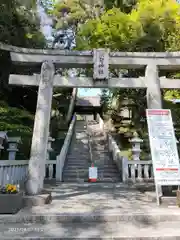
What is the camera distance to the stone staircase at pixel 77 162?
9.90 meters

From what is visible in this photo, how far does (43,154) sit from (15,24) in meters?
10.0

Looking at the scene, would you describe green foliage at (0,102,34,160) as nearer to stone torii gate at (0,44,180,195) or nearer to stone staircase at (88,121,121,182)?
stone staircase at (88,121,121,182)

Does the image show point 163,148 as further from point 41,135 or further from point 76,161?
point 76,161

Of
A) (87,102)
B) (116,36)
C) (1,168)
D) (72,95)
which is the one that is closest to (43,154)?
(1,168)

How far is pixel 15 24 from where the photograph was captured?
1296cm

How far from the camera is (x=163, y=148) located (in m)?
5.52

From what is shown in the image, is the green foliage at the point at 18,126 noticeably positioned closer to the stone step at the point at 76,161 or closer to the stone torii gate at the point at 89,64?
the stone step at the point at 76,161

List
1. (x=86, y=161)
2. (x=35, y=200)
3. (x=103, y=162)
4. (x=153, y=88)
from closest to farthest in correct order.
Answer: (x=35, y=200) < (x=153, y=88) < (x=103, y=162) < (x=86, y=161)

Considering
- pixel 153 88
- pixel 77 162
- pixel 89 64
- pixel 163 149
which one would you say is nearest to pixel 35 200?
pixel 163 149

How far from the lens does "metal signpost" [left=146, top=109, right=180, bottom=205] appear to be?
5.28 meters

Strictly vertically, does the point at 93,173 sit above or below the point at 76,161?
below

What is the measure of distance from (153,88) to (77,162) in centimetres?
648

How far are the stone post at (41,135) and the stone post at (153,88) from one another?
2.65 m

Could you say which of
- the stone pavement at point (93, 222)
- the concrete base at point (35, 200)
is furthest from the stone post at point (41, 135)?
the stone pavement at point (93, 222)
